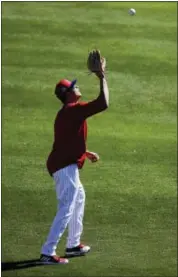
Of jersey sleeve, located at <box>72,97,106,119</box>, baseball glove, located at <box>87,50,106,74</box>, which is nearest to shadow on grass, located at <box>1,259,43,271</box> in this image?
jersey sleeve, located at <box>72,97,106,119</box>

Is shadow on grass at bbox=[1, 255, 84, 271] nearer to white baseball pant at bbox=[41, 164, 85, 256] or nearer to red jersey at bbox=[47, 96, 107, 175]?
white baseball pant at bbox=[41, 164, 85, 256]

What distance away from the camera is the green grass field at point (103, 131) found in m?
11.5

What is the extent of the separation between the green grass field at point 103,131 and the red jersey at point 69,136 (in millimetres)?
1229

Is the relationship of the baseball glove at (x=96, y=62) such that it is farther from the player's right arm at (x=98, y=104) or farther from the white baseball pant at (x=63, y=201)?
the white baseball pant at (x=63, y=201)

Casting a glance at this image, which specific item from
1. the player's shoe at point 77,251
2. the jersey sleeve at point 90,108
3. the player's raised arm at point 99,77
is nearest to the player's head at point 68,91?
the jersey sleeve at point 90,108

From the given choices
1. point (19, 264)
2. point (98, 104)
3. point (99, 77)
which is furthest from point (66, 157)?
point (19, 264)

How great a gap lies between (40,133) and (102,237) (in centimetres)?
431

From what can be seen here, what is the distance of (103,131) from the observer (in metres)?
16.0

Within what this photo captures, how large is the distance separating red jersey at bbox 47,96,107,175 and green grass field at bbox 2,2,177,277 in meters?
1.23

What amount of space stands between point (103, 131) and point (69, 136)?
17.6ft

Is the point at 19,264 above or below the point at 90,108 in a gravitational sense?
below

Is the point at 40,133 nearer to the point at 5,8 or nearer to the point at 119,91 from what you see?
the point at 119,91

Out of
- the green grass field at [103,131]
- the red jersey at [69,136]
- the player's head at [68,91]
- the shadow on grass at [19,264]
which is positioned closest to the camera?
the red jersey at [69,136]

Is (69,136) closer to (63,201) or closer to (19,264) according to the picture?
(63,201)
